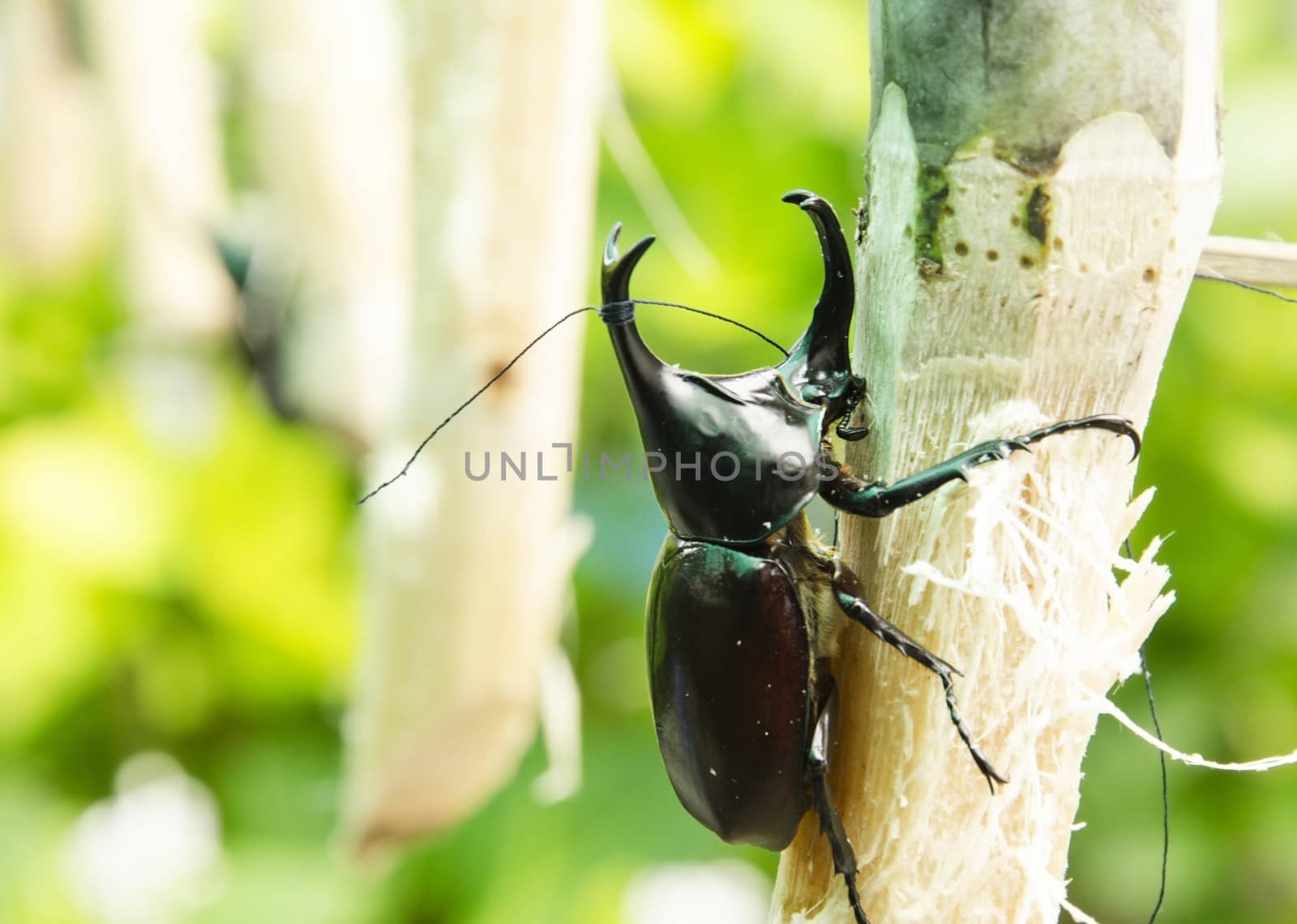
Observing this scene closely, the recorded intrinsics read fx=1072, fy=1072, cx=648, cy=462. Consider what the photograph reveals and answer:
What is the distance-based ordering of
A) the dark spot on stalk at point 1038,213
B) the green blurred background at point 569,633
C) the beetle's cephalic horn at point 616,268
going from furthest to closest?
the green blurred background at point 569,633
the beetle's cephalic horn at point 616,268
the dark spot on stalk at point 1038,213

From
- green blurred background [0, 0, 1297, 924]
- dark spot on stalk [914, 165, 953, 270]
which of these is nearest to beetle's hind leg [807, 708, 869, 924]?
dark spot on stalk [914, 165, 953, 270]

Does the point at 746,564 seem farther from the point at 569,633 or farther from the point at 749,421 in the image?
the point at 569,633

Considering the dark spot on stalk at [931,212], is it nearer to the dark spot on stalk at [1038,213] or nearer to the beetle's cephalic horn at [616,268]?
the dark spot on stalk at [1038,213]

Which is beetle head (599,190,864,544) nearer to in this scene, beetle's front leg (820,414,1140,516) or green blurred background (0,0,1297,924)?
beetle's front leg (820,414,1140,516)

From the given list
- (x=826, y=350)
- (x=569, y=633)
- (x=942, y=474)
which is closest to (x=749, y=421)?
(x=826, y=350)

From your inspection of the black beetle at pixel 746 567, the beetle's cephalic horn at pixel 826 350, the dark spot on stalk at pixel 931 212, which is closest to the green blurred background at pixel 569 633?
the black beetle at pixel 746 567
